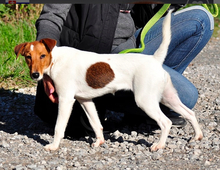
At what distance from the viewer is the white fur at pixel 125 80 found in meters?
3.44

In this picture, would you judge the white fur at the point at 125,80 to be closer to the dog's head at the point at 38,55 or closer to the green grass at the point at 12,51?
the dog's head at the point at 38,55

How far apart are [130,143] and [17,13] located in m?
5.37

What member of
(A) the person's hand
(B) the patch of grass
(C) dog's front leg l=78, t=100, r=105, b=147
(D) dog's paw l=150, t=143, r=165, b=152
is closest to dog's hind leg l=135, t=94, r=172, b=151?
(D) dog's paw l=150, t=143, r=165, b=152

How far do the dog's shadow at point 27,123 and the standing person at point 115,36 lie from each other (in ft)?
0.73

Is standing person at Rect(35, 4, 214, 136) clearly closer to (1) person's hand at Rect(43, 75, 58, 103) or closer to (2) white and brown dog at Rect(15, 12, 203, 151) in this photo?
(1) person's hand at Rect(43, 75, 58, 103)

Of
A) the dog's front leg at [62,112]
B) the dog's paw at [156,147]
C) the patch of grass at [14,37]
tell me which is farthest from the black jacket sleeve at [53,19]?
the patch of grass at [14,37]

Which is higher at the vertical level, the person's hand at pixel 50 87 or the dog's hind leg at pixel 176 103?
the dog's hind leg at pixel 176 103

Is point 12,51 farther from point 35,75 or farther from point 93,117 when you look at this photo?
point 35,75

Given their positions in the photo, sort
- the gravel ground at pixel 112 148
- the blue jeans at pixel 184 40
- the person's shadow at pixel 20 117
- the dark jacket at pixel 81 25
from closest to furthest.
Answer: the gravel ground at pixel 112 148 < the dark jacket at pixel 81 25 < the blue jeans at pixel 184 40 < the person's shadow at pixel 20 117

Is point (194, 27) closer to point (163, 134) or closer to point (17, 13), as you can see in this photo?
point (163, 134)

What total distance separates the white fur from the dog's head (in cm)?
9

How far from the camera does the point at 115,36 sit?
4121mm

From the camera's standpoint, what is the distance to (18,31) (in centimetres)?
742

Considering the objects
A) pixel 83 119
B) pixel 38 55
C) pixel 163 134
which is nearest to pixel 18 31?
pixel 83 119
